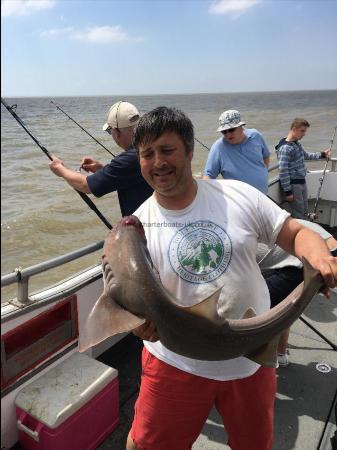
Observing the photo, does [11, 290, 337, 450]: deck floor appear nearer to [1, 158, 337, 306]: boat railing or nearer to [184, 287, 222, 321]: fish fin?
[1, 158, 337, 306]: boat railing

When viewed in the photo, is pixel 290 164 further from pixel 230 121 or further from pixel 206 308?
pixel 206 308

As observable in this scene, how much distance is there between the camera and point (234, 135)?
4871 millimetres

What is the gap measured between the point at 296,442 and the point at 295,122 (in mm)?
5213

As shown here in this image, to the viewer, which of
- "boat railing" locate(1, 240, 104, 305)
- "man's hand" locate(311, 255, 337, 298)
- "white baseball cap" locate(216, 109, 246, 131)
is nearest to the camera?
"man's hand" locate(311, 255, 337, 298)

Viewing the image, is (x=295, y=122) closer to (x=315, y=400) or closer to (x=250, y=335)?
(x=315, y=400)

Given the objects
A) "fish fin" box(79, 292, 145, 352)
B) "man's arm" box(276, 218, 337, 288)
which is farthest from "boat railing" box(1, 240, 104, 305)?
"man's arm" box(276, 218, 337, 288)

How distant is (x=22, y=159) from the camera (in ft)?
50.2

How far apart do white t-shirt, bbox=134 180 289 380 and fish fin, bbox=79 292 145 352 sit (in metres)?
0.37

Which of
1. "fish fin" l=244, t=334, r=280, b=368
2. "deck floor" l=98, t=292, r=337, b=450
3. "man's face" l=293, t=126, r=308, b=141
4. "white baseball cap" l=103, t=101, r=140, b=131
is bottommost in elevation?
"deck floor" l=98, t=292, r=337, b=450

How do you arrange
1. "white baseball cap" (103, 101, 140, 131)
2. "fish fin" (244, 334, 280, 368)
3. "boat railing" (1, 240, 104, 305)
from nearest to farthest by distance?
"fish fin" (244, 334, 280, 368) → "boat railing" (1, 240, 104, 305) → "white baseball cap" (103, 101, 140, 131)

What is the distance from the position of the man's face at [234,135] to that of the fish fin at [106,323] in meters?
3.58

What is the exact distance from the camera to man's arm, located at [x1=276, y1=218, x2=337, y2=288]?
177 cm

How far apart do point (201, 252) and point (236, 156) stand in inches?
125

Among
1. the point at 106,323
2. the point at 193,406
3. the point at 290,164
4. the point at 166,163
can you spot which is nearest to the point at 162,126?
the point at 166,163
